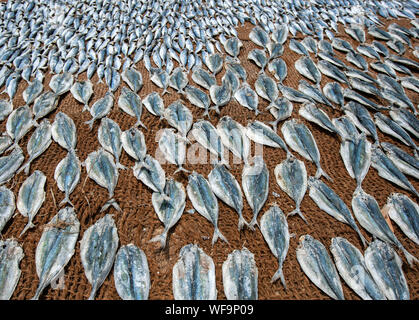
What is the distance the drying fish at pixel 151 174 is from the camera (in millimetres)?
2827

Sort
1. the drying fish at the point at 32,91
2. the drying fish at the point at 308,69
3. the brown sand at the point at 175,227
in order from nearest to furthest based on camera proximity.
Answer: the brown sand at the point at 175,227
the drying fish at the point at 32,91
the drying fish at the point at 308,69

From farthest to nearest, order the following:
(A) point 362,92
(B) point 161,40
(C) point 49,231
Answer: (B) point 161,40
(A) point 362,92
(C) point 49,231

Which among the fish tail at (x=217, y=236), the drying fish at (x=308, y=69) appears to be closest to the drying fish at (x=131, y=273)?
the fish tail at (x=217, y=236)

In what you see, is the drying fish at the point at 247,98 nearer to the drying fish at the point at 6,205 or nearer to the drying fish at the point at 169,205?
the drying fish at the point at 169,205

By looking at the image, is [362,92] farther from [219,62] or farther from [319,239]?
[319,239]

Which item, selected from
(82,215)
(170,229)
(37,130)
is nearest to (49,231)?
(82,215)

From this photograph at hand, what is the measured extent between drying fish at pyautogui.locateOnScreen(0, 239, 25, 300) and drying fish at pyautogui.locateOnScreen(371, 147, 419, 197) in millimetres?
3720

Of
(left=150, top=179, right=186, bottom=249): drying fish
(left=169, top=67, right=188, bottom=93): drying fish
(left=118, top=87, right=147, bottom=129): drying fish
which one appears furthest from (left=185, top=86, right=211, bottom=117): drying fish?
(left=150, top=179, right=186, bottom=249): drying fish

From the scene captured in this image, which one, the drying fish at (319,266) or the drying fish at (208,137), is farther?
the drying fish at (208,137)

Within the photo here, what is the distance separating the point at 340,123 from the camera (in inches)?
139

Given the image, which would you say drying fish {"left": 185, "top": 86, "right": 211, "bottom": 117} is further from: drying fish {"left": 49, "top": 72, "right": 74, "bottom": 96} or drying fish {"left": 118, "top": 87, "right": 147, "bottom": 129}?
drying fish {"left": 49, "top": 72, "right": 74, "bottom": 96}

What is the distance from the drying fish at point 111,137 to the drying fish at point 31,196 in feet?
2.41
